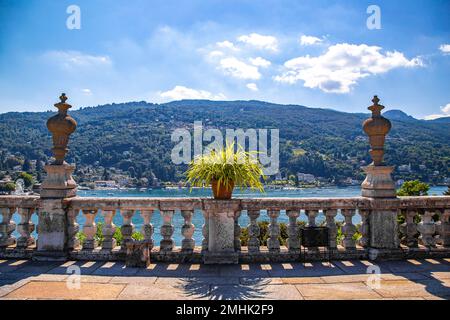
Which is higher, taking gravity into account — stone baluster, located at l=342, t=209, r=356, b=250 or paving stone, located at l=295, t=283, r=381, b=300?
stone baluster, located at l=342, t=209, r=356, b=250

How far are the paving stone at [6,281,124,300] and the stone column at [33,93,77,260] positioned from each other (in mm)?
1180

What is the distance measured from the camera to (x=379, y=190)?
5473mm

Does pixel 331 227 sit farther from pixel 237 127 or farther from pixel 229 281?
pixel 237 127

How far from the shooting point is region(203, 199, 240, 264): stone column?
511 cm

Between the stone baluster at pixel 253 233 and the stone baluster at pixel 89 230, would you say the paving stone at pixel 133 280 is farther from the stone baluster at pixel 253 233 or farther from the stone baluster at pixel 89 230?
the stone baluster at pixel 253 233

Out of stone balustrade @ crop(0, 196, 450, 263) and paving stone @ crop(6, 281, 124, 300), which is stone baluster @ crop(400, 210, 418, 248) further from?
paving stone @ crop(6, 281, 124, 300)

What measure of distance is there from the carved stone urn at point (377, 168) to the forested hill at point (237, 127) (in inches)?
1572

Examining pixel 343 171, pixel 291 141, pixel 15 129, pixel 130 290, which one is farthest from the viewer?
pixel 15 129

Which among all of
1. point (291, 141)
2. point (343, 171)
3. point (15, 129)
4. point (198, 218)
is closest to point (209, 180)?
point (198, 218)

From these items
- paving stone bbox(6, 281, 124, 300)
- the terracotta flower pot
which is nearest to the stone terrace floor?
paving stone bbox(6, 281, 124, 300)

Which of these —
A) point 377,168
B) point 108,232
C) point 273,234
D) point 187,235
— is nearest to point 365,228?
point 377,168
